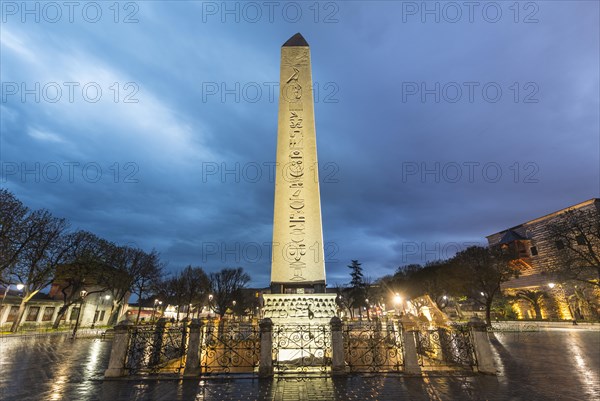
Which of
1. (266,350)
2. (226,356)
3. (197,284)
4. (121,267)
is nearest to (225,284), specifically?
(197,284)

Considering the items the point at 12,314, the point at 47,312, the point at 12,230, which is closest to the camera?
the point at 12,230

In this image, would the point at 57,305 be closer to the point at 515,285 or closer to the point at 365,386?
the point at 365,386

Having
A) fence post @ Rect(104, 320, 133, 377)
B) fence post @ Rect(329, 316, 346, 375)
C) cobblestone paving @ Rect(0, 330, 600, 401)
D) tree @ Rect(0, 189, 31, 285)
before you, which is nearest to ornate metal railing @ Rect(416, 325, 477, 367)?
cobblestone paving @ Rect(0, 330, 600, 401)

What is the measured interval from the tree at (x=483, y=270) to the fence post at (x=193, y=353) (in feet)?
97.9

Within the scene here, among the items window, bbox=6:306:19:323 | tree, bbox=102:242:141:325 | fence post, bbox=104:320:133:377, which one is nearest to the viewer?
fence post, bbox=104:320:133:377

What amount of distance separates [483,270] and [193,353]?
107 feet

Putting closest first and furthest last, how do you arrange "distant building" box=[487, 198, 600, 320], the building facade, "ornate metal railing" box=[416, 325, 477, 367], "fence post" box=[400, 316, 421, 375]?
"fence post" box=[400, 316, 421, 375] → "ornate metal railing" box=[416, 325, 477, 367] → the building facade → "distant building" box=[487, 198, 600, 320]

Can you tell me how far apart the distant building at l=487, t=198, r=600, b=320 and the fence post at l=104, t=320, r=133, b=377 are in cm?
3587

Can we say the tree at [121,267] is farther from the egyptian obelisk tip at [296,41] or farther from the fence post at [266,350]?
the fence post at [266,350]

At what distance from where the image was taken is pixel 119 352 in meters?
9.10

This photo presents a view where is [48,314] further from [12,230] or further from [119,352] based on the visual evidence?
[119,352]

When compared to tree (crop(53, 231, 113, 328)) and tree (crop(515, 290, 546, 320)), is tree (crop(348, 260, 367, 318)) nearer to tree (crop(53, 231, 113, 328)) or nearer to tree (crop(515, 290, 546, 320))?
tree (crop(515, 290, 546, 320))

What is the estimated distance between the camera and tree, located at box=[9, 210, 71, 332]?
2764 cm

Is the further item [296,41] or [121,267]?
[121,267]
